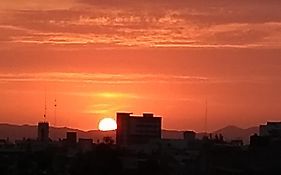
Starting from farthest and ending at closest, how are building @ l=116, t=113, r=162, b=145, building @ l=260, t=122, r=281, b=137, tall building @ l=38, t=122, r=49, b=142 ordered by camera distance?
building @ l=116, t=113, r=162, b=145, tall building @ l=38, t=122, r=49, b=142, building @ l=260, t=122, r=281, b=137

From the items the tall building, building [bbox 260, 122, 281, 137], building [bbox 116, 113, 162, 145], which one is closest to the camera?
building [bbox 260, 122, 281, 137]

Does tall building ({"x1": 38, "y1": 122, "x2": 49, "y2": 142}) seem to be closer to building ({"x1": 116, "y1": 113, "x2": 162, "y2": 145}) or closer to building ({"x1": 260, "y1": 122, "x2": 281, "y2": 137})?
building ({"x1": 116, "y1": 113, "x2": 162, "y2": 145})

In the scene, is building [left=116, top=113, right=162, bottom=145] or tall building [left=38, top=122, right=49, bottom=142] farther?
building [left=116, top=113, right=162, bottom=145]

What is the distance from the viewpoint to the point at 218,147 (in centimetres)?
7775

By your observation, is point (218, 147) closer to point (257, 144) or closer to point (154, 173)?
point (257, 144)

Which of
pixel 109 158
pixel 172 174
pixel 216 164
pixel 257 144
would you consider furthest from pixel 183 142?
pixel 109 158

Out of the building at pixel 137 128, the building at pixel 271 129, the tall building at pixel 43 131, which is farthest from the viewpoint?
the building at pixel 137 128

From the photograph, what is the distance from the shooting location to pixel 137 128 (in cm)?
13738

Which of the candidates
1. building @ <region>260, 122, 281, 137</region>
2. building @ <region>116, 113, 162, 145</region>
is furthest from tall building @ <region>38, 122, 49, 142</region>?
building @ <region>260, 122, 281, 137</region>

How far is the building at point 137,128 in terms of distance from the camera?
134750mm

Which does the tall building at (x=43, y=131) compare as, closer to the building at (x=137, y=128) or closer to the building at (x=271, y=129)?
the building at (x=137, y=128)

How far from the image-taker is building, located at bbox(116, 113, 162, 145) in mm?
134750

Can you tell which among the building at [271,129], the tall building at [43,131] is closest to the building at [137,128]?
the tall building at [43,131]

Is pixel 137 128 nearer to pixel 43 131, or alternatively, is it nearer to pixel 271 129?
pixel 43 131
